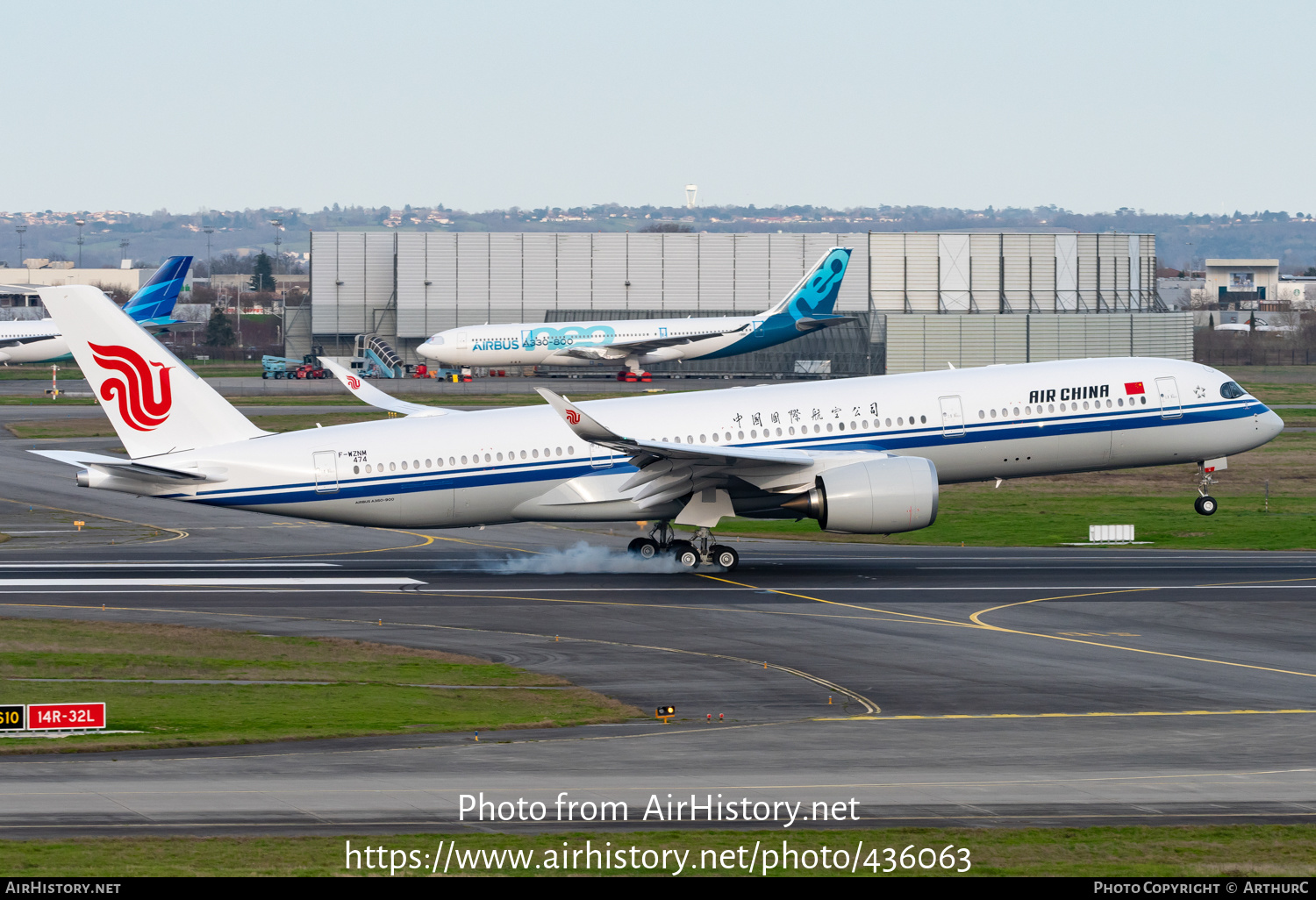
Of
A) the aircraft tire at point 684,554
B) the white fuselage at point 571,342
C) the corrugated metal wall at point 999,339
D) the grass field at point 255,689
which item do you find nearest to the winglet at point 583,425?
the aircraft tire at point 684,554

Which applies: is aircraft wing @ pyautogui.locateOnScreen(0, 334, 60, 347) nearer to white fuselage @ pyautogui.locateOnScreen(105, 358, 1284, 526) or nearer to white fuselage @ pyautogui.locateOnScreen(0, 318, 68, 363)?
white fuselage @ pyautogui.locateOnScreen(0, 318, 68, 363)

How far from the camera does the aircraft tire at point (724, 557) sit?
4153 cm

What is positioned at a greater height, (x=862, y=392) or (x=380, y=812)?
(x=862, y=392)

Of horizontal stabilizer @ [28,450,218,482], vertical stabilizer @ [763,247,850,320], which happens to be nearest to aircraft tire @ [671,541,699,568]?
horizontal stabilizer @ [28,450,218,482]

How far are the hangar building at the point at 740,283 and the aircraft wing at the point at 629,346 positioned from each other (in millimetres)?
11399

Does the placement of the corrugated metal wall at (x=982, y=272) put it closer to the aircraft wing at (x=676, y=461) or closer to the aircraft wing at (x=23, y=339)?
the aircraft wing at (x=23, y=339)

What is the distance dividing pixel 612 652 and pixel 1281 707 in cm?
1253

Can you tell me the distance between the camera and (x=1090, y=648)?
99.0ft

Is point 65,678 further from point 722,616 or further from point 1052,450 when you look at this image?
point 1052,450

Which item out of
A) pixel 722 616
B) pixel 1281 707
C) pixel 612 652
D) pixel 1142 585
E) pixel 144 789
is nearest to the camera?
pixel 144 789

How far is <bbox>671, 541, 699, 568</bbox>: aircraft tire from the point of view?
1645 inches

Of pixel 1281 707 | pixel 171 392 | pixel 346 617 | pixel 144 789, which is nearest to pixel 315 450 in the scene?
pixel 171 392

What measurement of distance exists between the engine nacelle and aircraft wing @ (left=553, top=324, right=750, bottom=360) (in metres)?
91.8

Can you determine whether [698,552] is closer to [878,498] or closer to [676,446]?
[676,446]
